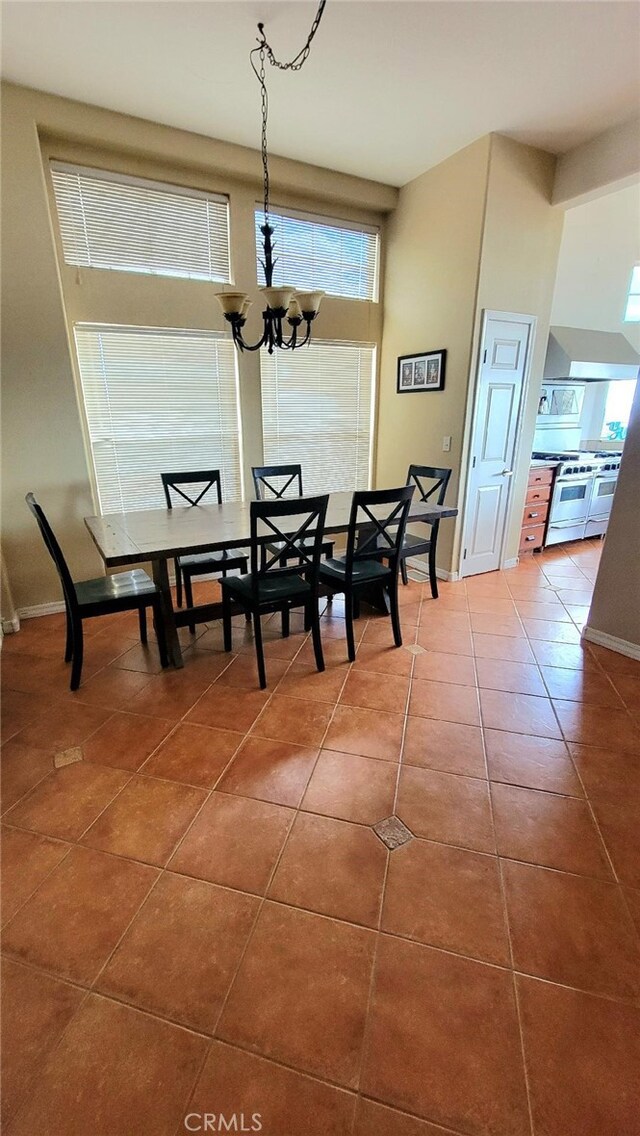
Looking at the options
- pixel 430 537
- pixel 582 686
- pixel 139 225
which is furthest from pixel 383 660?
pixel 139 225

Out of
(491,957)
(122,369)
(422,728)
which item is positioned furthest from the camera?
(122,369)

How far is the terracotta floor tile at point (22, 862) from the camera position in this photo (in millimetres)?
1438

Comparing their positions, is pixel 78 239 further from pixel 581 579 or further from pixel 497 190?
pixel 581 579

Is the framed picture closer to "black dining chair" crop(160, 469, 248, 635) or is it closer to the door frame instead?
the door frame

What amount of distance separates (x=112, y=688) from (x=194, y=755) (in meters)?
0.77

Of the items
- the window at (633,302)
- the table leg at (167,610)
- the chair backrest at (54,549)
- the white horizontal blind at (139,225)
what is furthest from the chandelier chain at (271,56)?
the window at (633,302)

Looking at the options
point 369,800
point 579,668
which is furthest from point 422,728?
point 579,668

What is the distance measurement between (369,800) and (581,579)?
128 inches

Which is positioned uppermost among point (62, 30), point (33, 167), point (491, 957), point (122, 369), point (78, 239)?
point (62, 30)

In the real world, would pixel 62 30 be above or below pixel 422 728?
above

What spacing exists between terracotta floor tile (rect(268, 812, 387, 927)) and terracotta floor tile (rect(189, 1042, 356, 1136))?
0.37 m

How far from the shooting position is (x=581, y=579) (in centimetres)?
411

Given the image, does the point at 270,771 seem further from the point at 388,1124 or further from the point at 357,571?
the point at 357,571

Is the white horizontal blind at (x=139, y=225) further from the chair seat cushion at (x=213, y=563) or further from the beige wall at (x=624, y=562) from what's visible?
the beige wall at (x=624, y=562)
